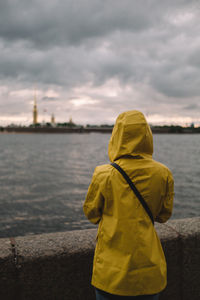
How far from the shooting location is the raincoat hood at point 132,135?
5.41ft

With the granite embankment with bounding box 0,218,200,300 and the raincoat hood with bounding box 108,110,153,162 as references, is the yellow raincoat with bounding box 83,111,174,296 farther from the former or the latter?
the granite embankment with bounding box 0,218,200,300

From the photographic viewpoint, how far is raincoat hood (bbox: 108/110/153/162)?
165 centimetres

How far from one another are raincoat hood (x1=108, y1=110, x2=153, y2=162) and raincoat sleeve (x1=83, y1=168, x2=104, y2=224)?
0.59ft

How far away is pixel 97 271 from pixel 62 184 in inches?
592

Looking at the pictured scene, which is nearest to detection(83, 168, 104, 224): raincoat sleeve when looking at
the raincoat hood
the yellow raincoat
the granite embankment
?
the yellow raincoat

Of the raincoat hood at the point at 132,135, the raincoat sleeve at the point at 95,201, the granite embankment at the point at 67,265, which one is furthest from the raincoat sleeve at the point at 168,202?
the granite embankment at the point at 67,265

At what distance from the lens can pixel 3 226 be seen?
29.2 feet

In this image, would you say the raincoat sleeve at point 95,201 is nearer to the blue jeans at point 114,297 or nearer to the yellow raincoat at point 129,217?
the yellow raincoat at point 129,217

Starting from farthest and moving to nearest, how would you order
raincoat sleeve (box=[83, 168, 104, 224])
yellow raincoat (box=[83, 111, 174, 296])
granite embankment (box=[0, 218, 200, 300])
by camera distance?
1. granite embankment (box=[0, 218, 200, 300])
2. raincoat sleeve (box=[83, 168, 104, 224])
3. yellow raincoat (box=[83, 111, 174, 296])

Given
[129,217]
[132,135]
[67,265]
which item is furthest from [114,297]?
[132,135]

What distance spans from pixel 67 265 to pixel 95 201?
0.69m

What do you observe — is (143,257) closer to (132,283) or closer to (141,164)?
(132,283)

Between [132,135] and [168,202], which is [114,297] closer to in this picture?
[168,202]

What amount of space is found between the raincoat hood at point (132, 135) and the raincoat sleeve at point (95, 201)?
180mm
